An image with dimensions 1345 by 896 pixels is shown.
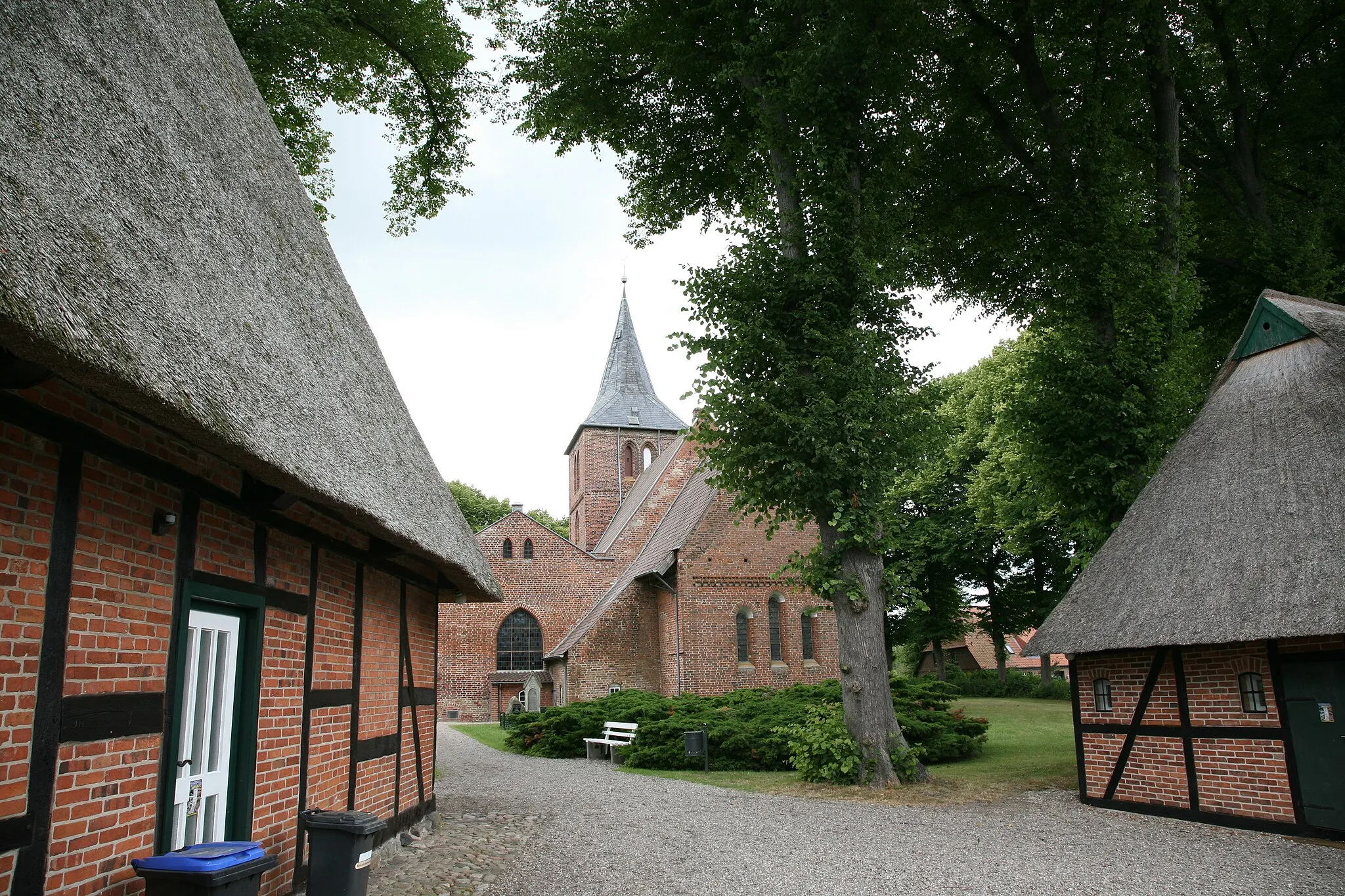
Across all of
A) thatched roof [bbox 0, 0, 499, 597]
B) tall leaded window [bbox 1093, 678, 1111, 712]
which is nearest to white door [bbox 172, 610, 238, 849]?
thatched roof [bbox 0, 0, 499, 597]

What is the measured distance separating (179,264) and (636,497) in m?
33.1

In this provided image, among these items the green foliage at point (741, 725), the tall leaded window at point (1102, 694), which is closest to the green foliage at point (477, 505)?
the green foliage at point (741, 725)

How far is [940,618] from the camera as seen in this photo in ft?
102

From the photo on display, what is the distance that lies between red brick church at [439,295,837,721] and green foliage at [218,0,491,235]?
695cm

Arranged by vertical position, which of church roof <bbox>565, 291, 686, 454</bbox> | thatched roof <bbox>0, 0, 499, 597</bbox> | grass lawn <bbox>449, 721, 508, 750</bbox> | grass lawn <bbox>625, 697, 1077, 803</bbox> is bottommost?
grass lawn <bbox>449, 721, 508, 750</bbox>

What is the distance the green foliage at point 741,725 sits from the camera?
47.9ft

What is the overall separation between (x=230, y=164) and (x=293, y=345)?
1.82 meters

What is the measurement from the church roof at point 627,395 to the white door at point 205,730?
126ft

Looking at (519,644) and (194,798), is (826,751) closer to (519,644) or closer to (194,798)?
(194,798)

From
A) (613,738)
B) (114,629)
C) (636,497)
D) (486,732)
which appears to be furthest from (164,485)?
(636,497)

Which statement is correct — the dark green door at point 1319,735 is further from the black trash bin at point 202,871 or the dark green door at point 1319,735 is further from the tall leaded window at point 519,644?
the tall leaded window at point 519,644

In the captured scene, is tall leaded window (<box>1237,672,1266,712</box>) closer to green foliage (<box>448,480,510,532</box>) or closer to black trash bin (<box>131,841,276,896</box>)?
black trash bin (<box>131,841,276,896</box>)

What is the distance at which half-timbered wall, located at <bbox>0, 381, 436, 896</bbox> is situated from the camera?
369 centimetres

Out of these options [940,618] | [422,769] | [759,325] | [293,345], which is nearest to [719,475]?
[759,325]
